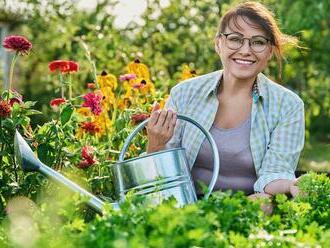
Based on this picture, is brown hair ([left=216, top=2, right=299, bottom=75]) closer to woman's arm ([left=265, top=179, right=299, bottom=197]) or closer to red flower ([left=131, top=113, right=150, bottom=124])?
woman's arm ([left=265, top=179, right=299, bottom=197])

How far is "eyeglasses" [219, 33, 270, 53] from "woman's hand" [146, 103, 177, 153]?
1.34 feet

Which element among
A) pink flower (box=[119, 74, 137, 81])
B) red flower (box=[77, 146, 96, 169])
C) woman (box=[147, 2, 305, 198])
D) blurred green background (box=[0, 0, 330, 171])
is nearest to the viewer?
woman (box=[147, 2, 305, 198])

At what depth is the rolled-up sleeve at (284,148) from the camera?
304cm

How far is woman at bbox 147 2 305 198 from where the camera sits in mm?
3137

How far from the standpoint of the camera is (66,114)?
3.43m

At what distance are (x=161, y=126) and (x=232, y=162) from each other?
1.47 feet

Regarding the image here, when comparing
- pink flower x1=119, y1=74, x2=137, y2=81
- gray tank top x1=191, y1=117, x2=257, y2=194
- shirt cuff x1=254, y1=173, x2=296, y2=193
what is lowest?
shirt cuff x1=254, y1=173, x2=296, y2=193

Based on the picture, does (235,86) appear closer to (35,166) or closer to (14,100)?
(14,100)

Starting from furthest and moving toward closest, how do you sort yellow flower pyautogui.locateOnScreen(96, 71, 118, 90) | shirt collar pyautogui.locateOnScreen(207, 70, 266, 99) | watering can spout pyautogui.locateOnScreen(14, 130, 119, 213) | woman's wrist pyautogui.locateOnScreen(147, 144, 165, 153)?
yellow flower pyautogui.locateOnScreen(96, 71, 118, 90)
shirt collar pyautogui.locateOnScreen(207, 70, 266, 99)
woman's wrist pyautogui.locateOnScreen(147, 144, 165, 153)
watering can spout pyautogui.locateOnScreen(14, 130, 119, 213)

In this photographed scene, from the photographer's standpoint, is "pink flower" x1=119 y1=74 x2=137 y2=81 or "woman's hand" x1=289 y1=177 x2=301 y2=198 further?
"pink flower" x1=119 y1=74 x2=137 y2=81

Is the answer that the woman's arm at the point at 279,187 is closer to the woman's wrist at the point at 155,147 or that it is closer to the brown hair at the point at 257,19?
the woman's wrist at the point at 155,147

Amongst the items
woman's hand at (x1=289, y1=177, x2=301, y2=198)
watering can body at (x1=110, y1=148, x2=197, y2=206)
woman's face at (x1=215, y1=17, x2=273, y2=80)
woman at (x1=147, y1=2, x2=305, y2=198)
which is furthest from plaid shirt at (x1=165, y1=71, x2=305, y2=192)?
watering can body at (x1=110, y1=148, x2=197, y2=206)

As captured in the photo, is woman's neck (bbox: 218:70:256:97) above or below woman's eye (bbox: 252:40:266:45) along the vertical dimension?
below

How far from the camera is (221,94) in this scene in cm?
336
